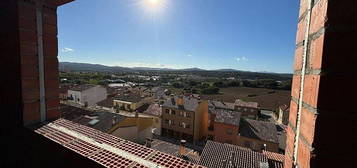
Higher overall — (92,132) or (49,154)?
(92,132)

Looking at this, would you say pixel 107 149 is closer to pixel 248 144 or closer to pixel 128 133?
pixel 128 133

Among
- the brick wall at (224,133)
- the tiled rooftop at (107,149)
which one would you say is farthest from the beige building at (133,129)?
the tiled rooftop at (107,149)

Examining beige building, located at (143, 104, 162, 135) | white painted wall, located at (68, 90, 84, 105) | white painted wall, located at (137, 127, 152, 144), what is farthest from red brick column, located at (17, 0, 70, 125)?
white painted wall, located at (68, 90, 84, 105)

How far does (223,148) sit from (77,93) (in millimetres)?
22141

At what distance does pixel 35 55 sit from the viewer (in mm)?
1804

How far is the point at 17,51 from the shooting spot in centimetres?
174

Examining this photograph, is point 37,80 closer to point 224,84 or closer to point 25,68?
→ point 25,68

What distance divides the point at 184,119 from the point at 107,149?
15.9 meters

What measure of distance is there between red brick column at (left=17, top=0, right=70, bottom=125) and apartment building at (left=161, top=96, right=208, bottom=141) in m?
15.0

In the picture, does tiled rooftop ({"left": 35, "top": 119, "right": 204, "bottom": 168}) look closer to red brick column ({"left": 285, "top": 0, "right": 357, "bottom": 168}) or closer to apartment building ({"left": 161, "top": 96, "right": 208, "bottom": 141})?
red brick column ({"left": 285, "top": 0, "right": 357, "bottom": 168})

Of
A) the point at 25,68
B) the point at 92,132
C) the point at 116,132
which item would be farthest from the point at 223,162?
the point at 25,68

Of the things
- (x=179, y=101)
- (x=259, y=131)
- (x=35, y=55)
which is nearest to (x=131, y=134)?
(x=179, y=101)

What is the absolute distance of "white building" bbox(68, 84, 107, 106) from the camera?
24.7 m

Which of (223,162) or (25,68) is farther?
(223,162)
